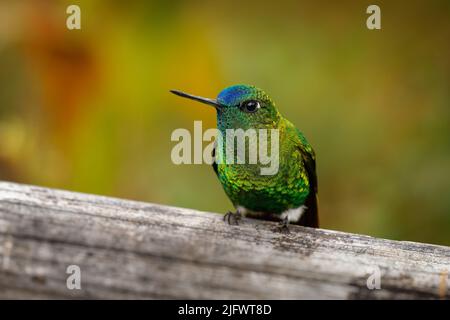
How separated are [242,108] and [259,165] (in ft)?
1.18

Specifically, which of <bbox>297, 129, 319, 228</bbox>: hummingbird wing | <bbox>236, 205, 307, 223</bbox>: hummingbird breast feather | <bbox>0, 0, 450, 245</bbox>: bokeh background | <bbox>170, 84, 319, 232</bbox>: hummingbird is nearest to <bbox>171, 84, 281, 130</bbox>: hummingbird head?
<bbox>170, 84, 319, 232</bbox>: hummingbird

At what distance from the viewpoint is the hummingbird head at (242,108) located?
12.2 ft

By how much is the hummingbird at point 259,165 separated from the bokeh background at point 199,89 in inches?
38.4

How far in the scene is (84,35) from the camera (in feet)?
16.5

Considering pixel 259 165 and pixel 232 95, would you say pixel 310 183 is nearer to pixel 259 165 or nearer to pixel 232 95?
pixel 259 165

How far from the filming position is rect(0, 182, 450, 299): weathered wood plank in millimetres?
2068

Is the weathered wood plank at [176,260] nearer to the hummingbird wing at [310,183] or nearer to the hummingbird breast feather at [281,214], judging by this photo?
the hummingbird breast feather at [281,214]

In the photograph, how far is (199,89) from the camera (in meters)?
5.27

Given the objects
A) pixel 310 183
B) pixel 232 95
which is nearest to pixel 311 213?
pixel 310 183

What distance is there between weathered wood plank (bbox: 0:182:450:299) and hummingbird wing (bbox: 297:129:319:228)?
1688 mm

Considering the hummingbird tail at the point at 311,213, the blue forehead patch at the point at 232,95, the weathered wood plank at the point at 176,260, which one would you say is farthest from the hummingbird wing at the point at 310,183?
the weathered wood plank at the point at 176,260

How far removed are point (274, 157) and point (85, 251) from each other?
1821 millimetres

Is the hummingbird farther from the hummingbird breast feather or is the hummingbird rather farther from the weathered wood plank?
the weathered wood plank
